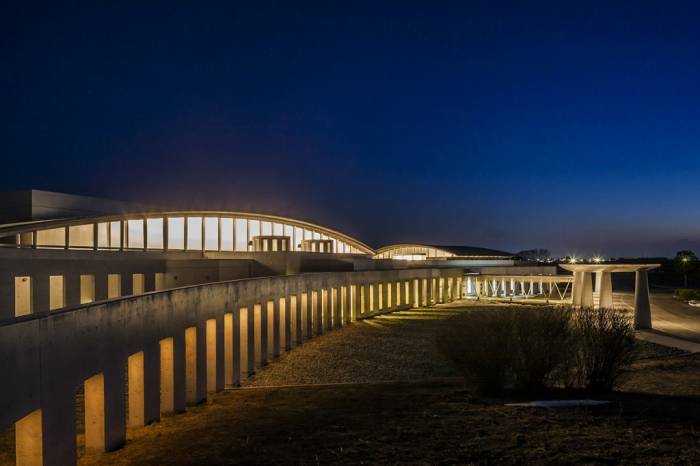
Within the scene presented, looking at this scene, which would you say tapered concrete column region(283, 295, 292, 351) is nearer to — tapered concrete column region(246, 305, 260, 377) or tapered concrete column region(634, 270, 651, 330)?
tapered concrete column region(246, 305, 260, 377)

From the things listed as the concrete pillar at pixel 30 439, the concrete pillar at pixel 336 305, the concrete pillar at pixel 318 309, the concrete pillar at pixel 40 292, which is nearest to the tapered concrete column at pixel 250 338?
the concrete pillar at pixel 318 309

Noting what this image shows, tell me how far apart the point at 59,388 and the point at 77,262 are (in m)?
20.1

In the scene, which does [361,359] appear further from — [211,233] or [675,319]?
[211,233]

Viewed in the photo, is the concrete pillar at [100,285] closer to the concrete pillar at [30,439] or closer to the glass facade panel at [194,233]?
the glass facade panel at [194,233]

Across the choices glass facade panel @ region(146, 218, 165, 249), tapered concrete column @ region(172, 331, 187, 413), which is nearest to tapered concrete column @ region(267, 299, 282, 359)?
tapered concrete column @ region(172, 331, 187, 413)

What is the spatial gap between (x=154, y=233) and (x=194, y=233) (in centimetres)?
467

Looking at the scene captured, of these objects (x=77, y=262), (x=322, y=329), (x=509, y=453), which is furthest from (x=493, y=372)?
(x=77, y=262)

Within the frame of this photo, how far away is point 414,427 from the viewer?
36.5 ft

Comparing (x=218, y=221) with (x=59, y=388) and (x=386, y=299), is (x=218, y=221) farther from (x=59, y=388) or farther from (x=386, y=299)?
(x=59, y=388)

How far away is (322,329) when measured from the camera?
31.8 metres

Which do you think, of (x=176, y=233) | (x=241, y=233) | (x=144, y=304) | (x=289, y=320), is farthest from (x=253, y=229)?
(x=144, y=304)

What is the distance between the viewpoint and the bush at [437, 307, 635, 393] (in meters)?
14.1

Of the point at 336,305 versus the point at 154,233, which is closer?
the point at 336,305

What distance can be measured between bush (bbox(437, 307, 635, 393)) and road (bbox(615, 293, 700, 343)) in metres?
16.1
